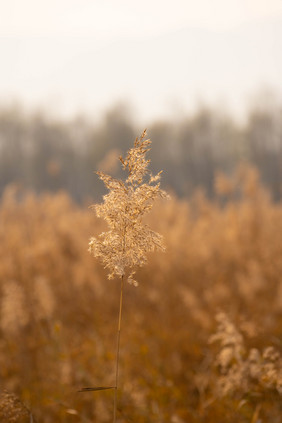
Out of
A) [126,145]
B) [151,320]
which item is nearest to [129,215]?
[151,320]

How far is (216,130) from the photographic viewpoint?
27297 mm

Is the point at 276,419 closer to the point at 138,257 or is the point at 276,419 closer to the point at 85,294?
the point at 138,257

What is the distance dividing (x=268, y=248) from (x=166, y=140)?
19997 mm

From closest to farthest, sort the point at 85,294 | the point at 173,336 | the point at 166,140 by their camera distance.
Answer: the point at 173,336, the point at 85,294, the point at 166,140

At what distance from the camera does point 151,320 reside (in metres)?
5.00

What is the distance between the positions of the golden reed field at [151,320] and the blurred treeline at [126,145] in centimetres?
1803

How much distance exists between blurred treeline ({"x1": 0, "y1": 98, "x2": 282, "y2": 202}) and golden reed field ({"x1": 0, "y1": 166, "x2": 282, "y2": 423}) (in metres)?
18.0

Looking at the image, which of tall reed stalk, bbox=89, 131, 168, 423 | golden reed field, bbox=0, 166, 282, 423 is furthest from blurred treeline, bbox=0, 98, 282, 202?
tall reed stalk, bbox=89, 131, 168, 423

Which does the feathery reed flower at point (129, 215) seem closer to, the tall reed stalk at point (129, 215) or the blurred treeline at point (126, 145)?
the tall reed stalk at point (129, 215)

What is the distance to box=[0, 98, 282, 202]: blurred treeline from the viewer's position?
86.0ft

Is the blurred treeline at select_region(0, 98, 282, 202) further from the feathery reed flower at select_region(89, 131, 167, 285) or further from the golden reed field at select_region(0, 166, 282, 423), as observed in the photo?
the feathery reed flower at select_region(89, 131, 167, 285)

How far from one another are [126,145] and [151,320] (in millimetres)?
22390

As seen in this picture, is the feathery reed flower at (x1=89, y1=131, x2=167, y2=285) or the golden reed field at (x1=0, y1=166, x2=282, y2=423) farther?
the golden reed field at (x1=0, y1=166, x2=282, y2=423)

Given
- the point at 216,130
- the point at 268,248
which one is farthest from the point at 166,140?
the point at 268,248
